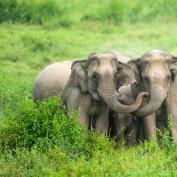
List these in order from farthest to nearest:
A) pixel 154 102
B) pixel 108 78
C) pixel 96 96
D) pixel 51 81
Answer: pixel 51 81, pixel 96 96, pixel 108 78, pixel 154 102

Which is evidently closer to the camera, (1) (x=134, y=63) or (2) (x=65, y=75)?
(1) (x=134, y=63)

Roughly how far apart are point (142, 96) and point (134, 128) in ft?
2.59

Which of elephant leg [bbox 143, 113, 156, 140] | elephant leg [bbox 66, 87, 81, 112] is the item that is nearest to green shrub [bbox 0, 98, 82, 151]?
elephant leg [bbox 66, 87, 81, 112]

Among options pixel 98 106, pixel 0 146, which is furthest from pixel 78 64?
pixel 0 146

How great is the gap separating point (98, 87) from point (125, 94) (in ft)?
2.32

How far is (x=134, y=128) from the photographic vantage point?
10289mm

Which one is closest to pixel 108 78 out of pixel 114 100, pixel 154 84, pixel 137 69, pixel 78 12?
pixel 114 100

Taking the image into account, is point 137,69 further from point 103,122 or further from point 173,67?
point 103,122

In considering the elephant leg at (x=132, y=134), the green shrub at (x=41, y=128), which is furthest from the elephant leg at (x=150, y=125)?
the green shrub at (x=41, y=128)

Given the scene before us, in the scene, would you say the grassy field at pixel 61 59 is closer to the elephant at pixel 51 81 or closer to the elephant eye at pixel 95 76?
the elephant at pixel 51 81

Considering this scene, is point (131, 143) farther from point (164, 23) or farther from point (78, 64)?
point (164, 23)

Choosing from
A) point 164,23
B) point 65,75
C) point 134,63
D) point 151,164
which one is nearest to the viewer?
point 151,164

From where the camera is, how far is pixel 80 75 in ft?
33.1

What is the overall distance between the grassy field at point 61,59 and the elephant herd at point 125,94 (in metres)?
0.34
